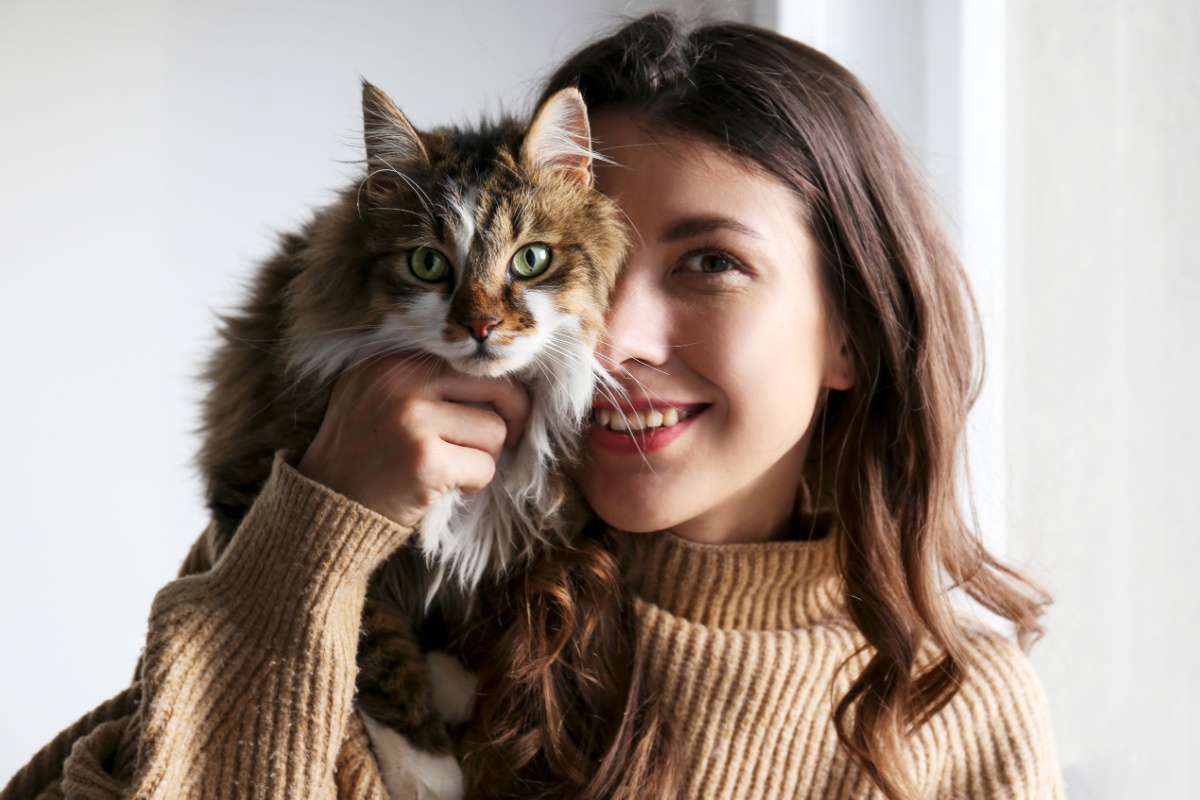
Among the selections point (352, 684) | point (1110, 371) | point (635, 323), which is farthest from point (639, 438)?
point (1110, 371)

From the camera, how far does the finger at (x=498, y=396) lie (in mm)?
1298

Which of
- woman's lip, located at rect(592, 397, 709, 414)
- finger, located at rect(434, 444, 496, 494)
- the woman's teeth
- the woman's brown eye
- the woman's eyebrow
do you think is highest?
the woman's eyebrow

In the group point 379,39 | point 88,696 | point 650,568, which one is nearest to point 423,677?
point 650,568

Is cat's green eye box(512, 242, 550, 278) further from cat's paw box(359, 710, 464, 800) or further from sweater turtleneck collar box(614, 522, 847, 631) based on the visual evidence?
cat's paw box(359, 710, 464, 800)

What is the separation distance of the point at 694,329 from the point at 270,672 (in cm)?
76

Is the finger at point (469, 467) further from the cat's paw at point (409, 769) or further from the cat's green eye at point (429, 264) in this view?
the cat's paw at point (409, 769)

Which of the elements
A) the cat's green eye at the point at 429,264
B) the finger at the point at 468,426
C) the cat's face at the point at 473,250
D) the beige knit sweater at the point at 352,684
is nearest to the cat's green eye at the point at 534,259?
the cat's face at the point at 473,250

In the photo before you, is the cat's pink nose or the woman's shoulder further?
the woman's shoulder

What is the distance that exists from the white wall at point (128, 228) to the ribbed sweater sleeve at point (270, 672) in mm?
1137

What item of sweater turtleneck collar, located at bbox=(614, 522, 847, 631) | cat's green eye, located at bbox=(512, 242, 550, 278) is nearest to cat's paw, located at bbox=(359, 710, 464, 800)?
sweater turtleneck collar, located at bbox=(614, 522, 847, 631)

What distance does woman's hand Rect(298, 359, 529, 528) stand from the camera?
4.08 feet

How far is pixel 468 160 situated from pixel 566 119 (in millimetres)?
160

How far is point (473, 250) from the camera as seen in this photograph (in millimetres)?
1246

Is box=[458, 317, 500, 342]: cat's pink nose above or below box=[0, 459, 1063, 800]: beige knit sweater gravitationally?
above
